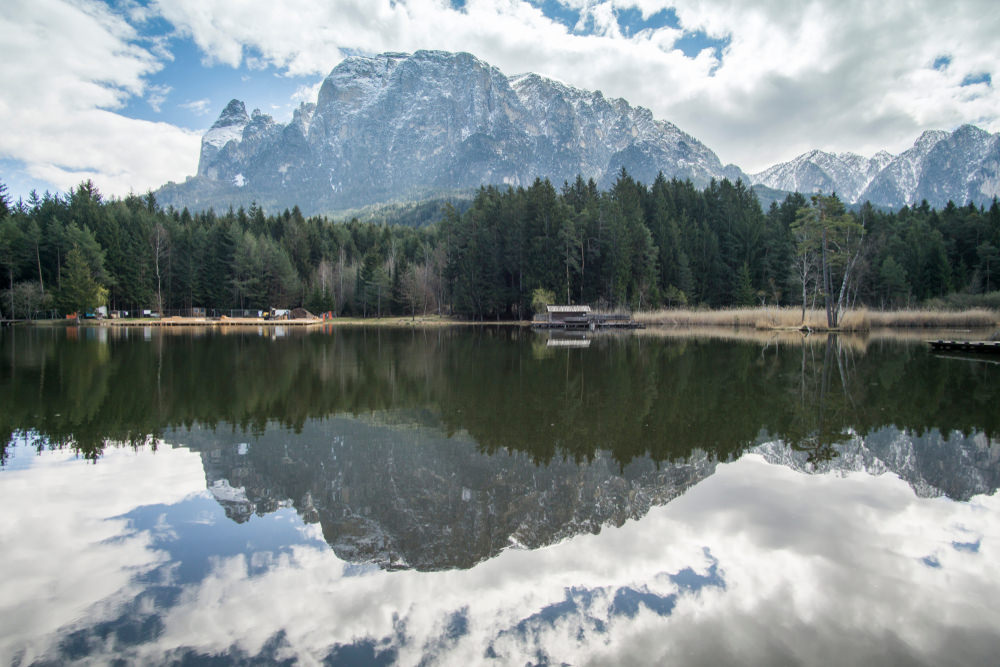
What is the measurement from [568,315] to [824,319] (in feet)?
73.9

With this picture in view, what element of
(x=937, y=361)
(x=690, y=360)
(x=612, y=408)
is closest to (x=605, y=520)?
(x=612, y=408)

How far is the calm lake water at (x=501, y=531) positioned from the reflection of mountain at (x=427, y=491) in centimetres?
4

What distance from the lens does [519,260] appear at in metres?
62.8

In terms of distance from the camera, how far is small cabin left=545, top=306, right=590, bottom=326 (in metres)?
53.1

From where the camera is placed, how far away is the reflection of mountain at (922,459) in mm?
7293

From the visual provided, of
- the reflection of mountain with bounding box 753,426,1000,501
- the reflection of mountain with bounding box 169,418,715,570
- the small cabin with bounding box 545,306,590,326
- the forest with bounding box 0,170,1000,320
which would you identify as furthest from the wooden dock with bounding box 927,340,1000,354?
the small cabin with bounding box 545,306,590,326

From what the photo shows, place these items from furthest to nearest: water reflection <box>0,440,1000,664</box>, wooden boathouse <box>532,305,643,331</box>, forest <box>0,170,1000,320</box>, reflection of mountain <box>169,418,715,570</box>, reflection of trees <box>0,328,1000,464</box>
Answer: forest <box>0,170,1000,320</box> → wooden boathouse <box>532,305,643,331</box> → reflection of trees <box>0,328,1000,464</box> → reflection of mountain <box>169,418,715,570</box> → water reflection <box>0,440,1000,664</box>

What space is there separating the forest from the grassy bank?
527cm

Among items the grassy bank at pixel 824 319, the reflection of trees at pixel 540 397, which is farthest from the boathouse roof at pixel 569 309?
the reflection of trees at pixel 540 397

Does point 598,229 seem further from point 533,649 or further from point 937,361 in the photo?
point 533,649

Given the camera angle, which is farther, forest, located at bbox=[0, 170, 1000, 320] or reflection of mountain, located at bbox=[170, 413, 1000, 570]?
forest, located at bbox=[0, 170, 1000, 320]

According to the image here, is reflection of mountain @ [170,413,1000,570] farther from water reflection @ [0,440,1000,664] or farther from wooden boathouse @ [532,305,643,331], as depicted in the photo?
wooden boathouse @ [532,305,643,331]

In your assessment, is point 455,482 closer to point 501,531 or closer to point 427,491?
point 427,491

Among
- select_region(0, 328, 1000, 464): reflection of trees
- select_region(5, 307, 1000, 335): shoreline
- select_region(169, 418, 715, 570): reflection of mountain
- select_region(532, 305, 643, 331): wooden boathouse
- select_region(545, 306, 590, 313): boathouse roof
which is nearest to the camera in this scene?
select_region(169, 418, 715, 570): reflection of mountain
